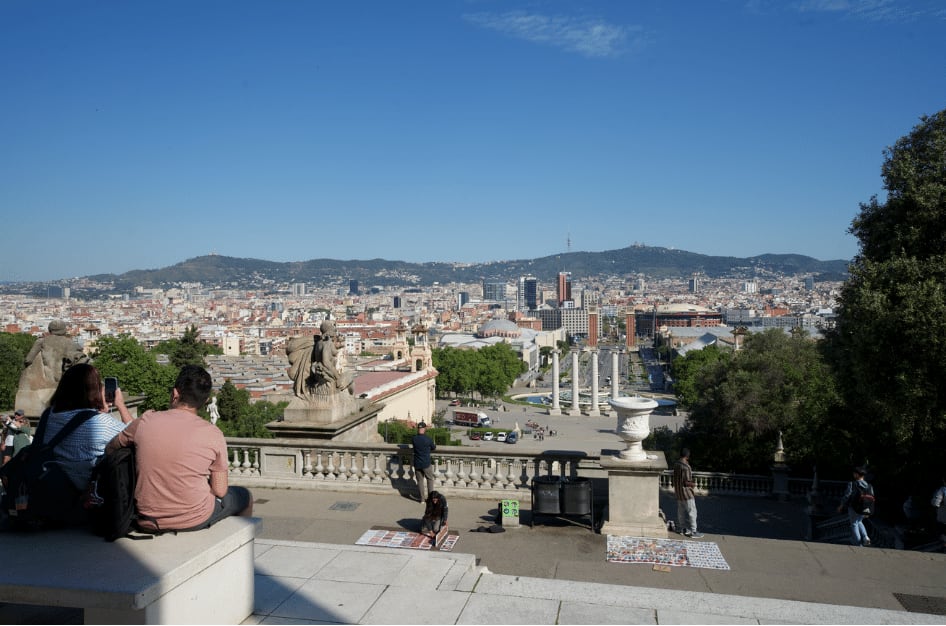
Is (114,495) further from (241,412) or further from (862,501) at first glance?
(241,412)

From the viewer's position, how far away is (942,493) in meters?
8.35

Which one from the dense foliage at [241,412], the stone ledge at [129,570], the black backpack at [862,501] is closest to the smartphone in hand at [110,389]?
the stone ledge at [129,570]

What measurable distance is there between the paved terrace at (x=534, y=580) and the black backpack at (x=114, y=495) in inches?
21.0

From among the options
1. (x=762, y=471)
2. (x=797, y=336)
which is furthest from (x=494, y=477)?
(x=797, y=336)

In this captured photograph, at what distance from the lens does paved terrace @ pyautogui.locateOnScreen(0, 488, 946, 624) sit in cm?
423

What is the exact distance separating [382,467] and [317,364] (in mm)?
1641

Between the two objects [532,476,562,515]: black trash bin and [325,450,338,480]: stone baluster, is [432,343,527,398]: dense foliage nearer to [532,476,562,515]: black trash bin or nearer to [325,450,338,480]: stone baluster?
[325,450,338,480]: stone baluster

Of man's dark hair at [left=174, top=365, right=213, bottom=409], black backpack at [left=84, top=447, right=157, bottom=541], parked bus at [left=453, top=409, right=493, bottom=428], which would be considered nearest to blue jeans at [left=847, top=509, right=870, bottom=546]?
man's dark hair at [left=174, top=365, right=213, bottom=409]

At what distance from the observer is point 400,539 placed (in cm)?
723

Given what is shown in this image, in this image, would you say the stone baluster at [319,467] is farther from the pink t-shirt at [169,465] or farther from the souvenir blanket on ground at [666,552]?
the pink t-shirt at [169,465]

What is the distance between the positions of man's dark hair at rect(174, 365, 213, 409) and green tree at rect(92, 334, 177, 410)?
115 feet

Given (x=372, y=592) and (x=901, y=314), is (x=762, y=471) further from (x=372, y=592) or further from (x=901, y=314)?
(x=372, y=592)

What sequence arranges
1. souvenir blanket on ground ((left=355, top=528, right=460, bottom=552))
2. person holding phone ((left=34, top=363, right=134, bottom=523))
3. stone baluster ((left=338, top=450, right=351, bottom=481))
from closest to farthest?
person holding phone ((left=34, top=363, right=134, bottom=523)) → souvenir blanket on ground ((left=355, top=528, right=460, bottom=552)) → stone baluster ((left=338, top=450, right=351, bottom=481))

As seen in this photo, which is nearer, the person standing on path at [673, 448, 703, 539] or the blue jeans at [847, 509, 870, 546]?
Answer: the person standing on path at [673, 448, 703, 539]
